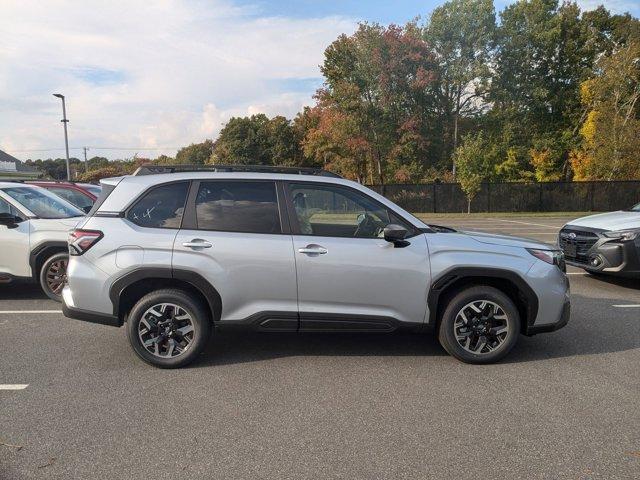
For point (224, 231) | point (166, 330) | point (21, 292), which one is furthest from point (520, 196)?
point (166, 330)

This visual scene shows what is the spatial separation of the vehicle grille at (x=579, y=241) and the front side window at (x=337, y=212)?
4826 mm

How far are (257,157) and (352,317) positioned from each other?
241ft

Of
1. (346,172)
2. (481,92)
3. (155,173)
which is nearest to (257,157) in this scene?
(346,172)

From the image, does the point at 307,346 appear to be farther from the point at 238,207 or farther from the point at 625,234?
the point at 625,234

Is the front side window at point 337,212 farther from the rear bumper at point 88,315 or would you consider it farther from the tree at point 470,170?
the tree at point 470,170

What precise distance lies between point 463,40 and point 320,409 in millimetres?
41338

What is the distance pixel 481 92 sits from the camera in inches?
1618

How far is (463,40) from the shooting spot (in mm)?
39438

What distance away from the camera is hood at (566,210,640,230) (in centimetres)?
764

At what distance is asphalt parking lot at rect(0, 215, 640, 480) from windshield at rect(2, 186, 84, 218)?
241 cm

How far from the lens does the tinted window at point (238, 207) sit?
4559mm

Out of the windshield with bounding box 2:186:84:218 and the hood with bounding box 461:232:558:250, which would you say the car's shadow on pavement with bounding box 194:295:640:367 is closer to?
the hood with bounding box 461:232:558:250

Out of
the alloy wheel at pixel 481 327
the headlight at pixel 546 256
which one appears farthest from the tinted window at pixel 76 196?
the headlight at pixel 546 256

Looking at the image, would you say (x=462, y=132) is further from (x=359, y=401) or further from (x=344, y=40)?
(x=359, y=401)
